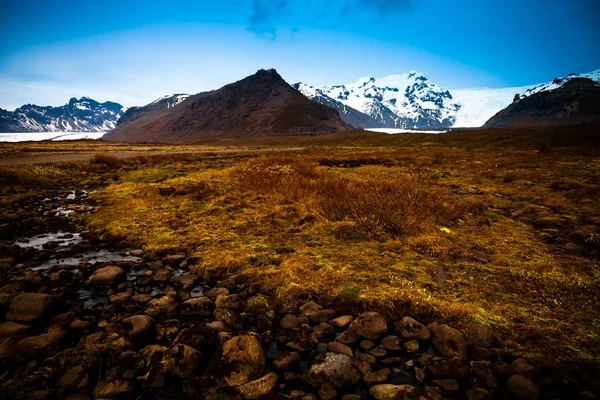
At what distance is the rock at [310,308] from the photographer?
4.66 meters

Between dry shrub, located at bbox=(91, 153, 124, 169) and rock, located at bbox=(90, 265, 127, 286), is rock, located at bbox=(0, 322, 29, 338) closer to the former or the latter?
rock, located at bbox=(90, 265, 127, 286)

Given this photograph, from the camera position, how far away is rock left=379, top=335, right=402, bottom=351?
3912 millimetres

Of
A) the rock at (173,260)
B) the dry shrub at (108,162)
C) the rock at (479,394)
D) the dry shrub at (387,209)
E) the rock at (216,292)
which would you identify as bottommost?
the rock at (479,394)

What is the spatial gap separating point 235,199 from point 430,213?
22.9ft

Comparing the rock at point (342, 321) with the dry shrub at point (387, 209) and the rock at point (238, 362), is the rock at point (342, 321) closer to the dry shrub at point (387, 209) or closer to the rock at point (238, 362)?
the rock at point (238, 362)

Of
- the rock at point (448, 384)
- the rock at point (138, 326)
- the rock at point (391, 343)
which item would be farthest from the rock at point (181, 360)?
the rock at point (448, 384)

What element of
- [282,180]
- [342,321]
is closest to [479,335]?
[342,321]

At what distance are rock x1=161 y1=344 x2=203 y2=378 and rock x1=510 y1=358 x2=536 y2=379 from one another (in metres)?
3.79

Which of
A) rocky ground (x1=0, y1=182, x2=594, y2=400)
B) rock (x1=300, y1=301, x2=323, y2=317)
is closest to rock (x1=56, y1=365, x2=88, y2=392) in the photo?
rocky ground (x1=0, y1=182, x2=594, y2=400)

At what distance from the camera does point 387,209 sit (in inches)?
344

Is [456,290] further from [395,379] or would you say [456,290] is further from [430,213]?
[430,213]

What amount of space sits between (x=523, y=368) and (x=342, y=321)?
223 centimetres


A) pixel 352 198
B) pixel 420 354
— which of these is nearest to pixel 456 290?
pixel 420 354

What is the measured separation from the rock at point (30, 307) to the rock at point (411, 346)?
5.27 meters
